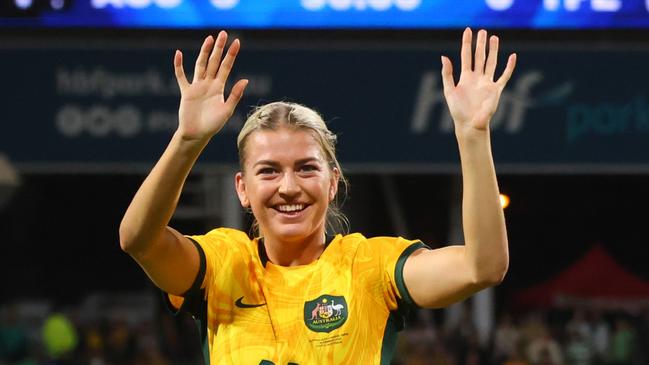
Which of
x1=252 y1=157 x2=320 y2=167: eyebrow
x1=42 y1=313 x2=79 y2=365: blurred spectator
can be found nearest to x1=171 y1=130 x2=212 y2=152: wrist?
x1=252 y1=157 x2=320 y2=167: eyebrow

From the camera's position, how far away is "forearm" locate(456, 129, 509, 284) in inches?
132

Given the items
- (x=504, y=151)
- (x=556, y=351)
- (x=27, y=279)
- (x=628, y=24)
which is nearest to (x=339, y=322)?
(x=628, y=24)

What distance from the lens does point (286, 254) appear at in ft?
12.4

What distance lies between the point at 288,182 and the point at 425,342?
9129 mm

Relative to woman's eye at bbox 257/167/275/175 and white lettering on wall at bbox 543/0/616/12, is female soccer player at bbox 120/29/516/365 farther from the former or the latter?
white lettering on wall at bbox 543/0/616/12

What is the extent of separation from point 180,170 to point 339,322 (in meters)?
0.55

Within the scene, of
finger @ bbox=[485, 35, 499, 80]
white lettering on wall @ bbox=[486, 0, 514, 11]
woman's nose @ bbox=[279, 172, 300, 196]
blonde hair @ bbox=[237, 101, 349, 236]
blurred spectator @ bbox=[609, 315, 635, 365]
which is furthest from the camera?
blurred spectator @ bbox=[609, 315, 635, 365]

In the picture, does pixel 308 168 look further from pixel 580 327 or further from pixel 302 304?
pixel 580 327

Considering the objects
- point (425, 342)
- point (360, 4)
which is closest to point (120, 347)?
point (425, 342)

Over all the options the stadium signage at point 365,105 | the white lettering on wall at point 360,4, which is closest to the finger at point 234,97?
the white lettering on wall at point 360,4

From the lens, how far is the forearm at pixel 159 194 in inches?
135

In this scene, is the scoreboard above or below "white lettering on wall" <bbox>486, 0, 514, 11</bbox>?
below

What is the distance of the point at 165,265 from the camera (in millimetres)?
3586

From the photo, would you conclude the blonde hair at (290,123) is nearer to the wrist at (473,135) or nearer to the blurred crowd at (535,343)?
the wrist at (473,135)
